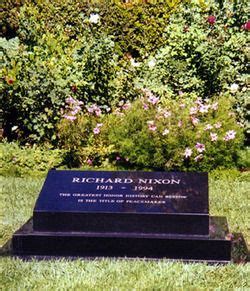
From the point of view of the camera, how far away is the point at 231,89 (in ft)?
29.5

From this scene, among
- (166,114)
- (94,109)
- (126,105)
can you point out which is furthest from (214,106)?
(94,109)

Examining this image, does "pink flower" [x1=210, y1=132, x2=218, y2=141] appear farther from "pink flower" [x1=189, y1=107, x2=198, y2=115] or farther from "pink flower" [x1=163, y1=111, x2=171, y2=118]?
"pink flower" [x1=163, y1=111, x2=171, y2=118]

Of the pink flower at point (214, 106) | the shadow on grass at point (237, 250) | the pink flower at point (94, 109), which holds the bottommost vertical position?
the shadow on grass at point (237, 250)

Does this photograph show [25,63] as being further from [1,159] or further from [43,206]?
[43,206]

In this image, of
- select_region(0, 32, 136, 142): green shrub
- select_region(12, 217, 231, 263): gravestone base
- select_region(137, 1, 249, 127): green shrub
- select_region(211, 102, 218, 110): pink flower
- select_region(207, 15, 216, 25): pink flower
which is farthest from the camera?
select_region(207, 15, 216, 25): pink flower

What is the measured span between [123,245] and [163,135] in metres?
2.92

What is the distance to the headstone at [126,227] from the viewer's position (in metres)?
5.05

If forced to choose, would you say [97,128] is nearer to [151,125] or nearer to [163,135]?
[151,125]

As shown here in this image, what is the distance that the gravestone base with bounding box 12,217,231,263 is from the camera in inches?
199

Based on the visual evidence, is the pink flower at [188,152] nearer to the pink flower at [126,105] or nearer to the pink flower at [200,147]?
the pink flower at [200,147]

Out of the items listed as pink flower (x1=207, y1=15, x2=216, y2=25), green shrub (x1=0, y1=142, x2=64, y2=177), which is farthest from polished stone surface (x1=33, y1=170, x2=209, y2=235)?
pink flower (x1=207, y1=15, x2=216, y2=25)

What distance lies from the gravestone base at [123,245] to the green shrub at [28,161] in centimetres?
295

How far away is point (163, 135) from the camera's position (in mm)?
7891

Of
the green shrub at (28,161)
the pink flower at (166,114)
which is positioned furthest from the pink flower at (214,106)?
the green shrub at (28,161)
